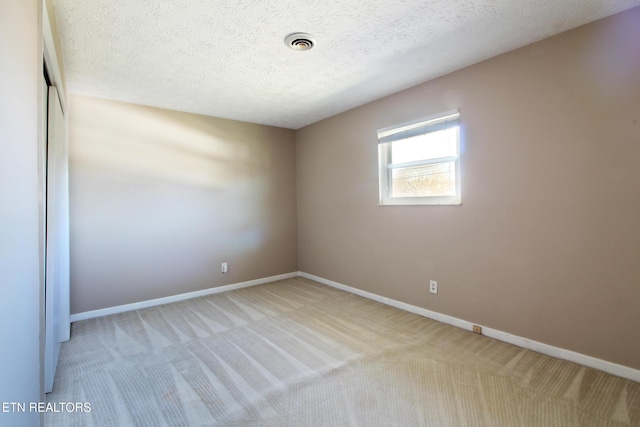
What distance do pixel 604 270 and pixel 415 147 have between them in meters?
1.83

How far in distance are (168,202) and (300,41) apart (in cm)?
251

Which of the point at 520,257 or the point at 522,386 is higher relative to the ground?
the point at 520,257

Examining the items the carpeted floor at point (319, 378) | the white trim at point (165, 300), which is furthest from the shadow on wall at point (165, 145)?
the carpeted floor at point (319, 378)

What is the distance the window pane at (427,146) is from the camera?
2785 mm

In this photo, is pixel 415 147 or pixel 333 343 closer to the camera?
pixel 333 343

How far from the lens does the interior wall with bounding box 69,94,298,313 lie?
3080 mm

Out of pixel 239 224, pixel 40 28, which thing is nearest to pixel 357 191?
pixel 239 224

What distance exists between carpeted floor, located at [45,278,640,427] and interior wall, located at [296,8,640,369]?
343mm

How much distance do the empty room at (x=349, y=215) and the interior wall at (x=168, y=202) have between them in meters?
0.03

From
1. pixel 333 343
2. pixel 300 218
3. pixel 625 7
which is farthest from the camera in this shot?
pixel 300 218

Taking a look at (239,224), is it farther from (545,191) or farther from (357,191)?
(545,191)

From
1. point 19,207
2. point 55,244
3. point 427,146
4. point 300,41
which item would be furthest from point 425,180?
point 55,244

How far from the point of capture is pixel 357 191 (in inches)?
145

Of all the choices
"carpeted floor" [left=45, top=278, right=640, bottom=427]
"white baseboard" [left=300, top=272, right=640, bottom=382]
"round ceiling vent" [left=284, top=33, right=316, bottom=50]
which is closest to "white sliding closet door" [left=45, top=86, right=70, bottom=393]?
"carpeted floor" [left=45, top=278, right=640, bottom=427]
